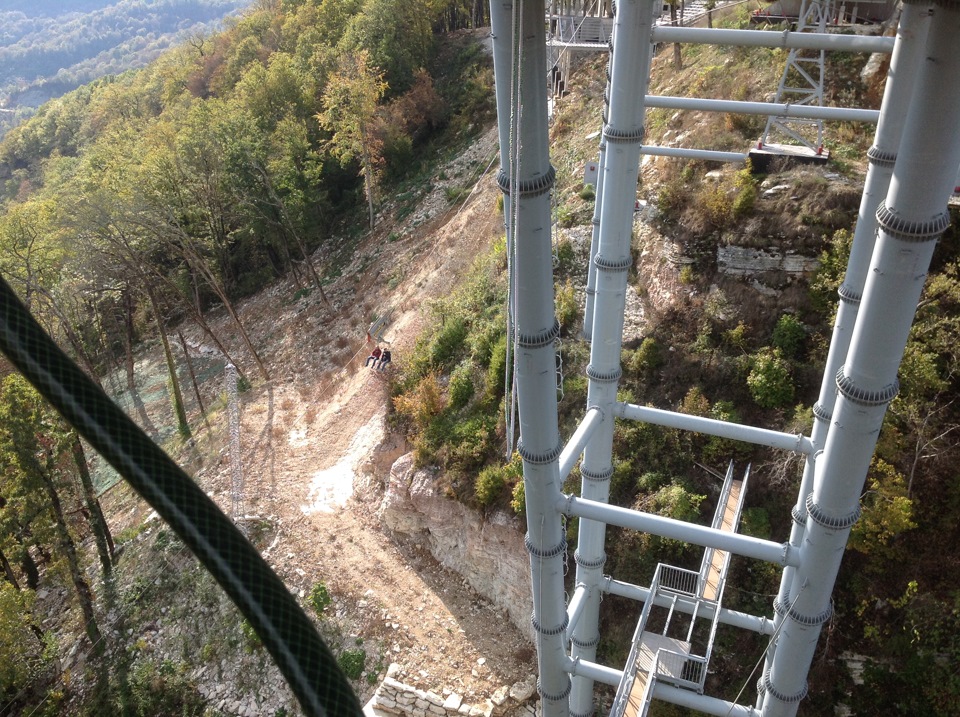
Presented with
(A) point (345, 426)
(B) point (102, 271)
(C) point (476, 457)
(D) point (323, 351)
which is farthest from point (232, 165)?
(C) point (476, 457)

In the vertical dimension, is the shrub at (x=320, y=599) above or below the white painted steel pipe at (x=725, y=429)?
below

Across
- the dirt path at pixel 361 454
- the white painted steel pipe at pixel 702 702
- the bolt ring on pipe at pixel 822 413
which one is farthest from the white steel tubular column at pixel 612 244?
the dirt path at pixel 361 454

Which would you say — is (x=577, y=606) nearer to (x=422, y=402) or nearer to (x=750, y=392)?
(x=750, y=392)

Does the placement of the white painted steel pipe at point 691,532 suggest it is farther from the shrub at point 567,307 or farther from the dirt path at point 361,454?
the shrub at point 567,307

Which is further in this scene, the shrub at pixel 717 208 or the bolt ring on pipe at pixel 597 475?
the shrub at pixel 717 208

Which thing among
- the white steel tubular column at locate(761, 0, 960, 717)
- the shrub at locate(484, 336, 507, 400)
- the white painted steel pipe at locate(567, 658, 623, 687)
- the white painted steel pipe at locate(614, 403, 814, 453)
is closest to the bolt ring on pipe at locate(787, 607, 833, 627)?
the white steel tubular column at locate(761, 0, 960, 717)
